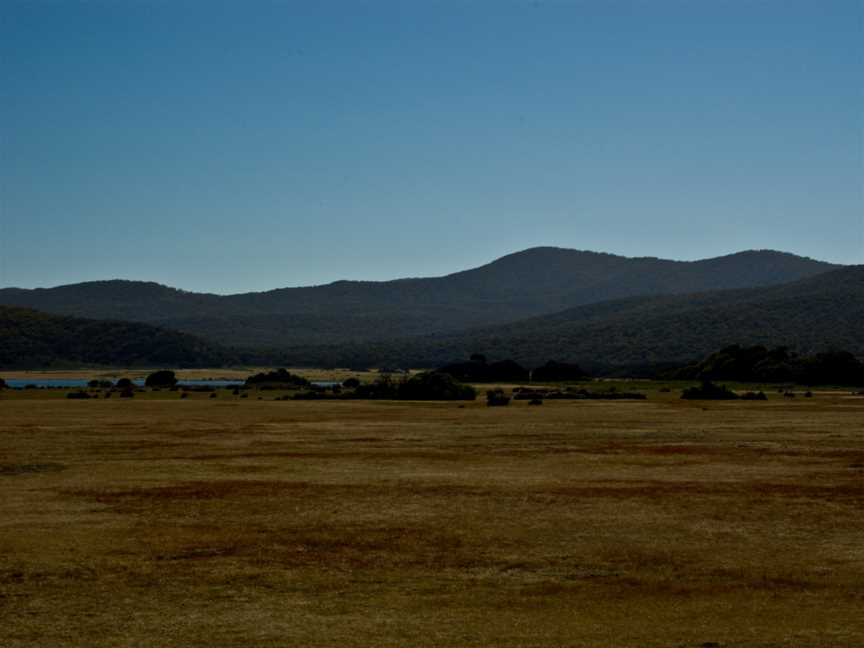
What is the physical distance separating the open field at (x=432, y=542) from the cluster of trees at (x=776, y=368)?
163 ft

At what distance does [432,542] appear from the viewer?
20891 mm

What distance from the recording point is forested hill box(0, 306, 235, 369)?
16362 centimetres

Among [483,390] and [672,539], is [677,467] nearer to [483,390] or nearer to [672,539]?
[672,539]

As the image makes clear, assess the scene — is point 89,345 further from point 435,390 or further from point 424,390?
point 435,390

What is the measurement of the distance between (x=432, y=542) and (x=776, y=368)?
75.3 meters

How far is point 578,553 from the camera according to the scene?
65.4 ft

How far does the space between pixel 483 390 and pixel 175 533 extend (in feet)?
219

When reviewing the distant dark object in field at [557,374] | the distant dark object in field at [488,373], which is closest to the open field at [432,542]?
the distant dark object in field at [557,374]

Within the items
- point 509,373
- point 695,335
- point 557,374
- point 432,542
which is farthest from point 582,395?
point 695,335

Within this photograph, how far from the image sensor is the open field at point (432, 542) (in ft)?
50.1

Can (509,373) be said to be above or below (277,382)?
above

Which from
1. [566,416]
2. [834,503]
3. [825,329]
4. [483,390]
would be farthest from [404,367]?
[834,503]

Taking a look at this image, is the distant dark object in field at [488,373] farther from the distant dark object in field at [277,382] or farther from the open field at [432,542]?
the open field at [432,542]

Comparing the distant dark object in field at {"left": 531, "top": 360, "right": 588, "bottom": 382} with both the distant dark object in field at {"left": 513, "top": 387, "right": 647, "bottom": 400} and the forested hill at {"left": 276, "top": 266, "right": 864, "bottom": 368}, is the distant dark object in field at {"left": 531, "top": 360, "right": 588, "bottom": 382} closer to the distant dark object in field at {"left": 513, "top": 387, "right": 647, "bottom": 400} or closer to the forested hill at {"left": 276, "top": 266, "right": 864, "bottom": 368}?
the distant dark object in field at {"left": 513, "top": 387, "right": 647, "bottom": 400}
